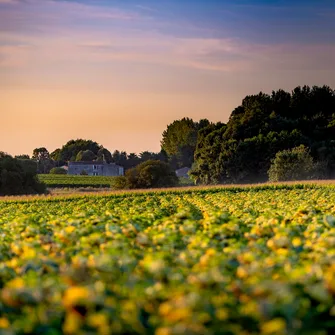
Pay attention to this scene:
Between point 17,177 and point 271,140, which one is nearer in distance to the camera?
point 17,177

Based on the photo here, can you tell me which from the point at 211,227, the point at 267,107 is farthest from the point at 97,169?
the point at 211,227

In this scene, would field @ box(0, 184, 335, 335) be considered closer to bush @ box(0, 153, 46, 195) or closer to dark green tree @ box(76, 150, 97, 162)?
bush @ box(0, 153, 46, 195)

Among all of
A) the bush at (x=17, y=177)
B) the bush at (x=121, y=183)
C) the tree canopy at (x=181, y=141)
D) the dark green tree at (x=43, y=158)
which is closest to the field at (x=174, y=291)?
the bush at (x=17, y=177)

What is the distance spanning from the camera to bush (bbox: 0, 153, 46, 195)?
7100cm

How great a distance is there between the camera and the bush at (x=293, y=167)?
230 feet

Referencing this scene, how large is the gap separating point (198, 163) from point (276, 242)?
73.4 meters

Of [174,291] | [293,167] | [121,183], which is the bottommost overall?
[121,183]

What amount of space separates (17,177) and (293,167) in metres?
28.1

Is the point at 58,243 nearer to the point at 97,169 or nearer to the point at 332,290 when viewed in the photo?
the point at 332,290

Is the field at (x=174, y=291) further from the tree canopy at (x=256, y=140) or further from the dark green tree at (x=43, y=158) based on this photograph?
the dark green tree at (x=43, y=158)

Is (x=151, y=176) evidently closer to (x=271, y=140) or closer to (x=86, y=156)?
(x=271, y=140)

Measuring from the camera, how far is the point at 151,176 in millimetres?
74875

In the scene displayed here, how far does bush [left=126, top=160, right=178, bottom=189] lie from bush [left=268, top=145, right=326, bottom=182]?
11290 mm

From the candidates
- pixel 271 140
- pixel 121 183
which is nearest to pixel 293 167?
pixel 271 140
